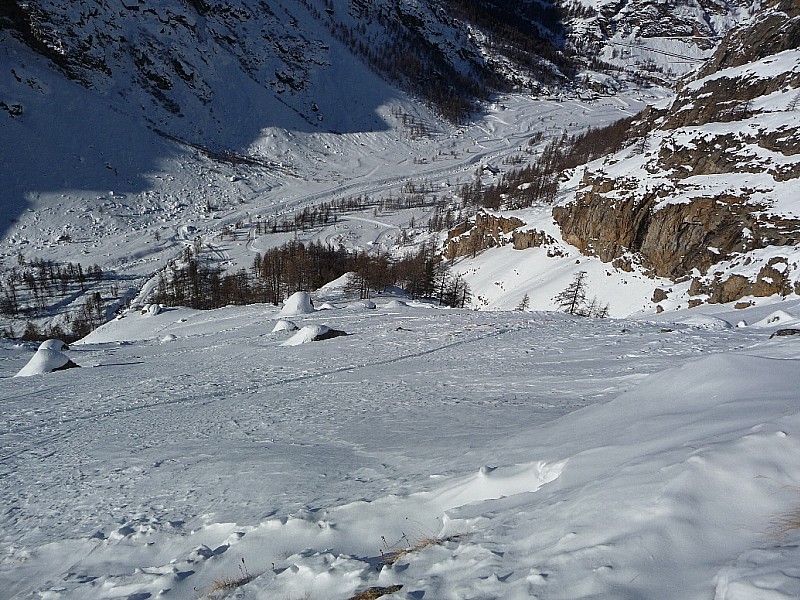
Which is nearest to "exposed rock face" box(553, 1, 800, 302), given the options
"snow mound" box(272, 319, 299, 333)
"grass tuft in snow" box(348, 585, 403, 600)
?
"snow mound" box(272, 319, 299, 333)

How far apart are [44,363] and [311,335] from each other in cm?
1066

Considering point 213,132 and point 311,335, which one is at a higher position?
point 213,132

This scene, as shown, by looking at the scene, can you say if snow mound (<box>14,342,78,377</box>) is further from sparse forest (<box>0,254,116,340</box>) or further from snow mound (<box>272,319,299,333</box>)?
sparse forest (<box>0,254,116,340</box>)

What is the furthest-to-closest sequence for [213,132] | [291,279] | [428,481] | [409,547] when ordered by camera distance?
[213,132] → [291,279] → [428,481] → [409,547]

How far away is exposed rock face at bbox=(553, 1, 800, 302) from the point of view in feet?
124

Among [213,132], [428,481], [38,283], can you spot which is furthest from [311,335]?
[213,132]

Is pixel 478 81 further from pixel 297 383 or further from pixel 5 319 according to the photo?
A: pixel 297 383

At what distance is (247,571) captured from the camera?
4988mm

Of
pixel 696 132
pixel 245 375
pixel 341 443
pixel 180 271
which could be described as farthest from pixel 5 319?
pixel 696 132

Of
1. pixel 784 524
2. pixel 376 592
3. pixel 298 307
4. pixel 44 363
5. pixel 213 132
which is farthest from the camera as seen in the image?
pixel 213 132

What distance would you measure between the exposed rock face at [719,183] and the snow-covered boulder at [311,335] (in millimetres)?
30723

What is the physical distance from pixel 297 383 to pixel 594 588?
41.0 feet

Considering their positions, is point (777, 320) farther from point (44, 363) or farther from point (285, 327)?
point (44, 363)

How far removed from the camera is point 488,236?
235ft
